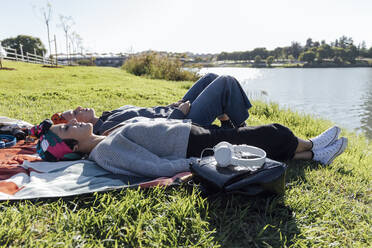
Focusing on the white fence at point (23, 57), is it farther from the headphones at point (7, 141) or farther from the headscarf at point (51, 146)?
the headscarf at point (51, 146)

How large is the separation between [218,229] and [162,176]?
64 centimetres

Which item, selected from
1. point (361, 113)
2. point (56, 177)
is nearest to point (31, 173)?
point (56, 177)

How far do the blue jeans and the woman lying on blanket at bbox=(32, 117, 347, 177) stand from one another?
1.74 feet

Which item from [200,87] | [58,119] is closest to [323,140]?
[200,87]

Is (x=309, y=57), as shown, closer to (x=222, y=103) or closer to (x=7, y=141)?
(x=222, y=103)

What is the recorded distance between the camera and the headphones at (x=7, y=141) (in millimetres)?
2734

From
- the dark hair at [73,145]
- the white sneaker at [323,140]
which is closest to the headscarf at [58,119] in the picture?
the dark hair at [73,145]

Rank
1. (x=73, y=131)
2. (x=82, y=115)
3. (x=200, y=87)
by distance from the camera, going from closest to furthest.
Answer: (x=73, y=131), (x=82, y=115), (x=200, y=87)

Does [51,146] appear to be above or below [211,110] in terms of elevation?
below

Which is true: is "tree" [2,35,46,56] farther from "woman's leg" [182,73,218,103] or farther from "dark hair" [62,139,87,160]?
"dark hair" [62,139,87,160]

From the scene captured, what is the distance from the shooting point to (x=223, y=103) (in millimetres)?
2717

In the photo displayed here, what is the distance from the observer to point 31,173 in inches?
79.4

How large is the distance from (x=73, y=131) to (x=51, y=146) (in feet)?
0.83

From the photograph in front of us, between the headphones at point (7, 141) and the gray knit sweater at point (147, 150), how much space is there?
55.7 inches
